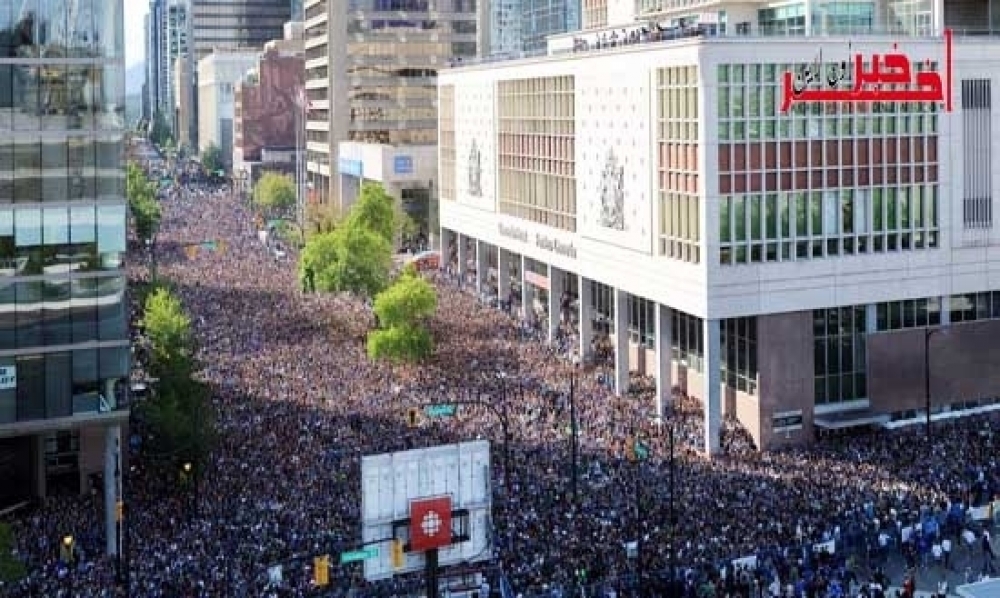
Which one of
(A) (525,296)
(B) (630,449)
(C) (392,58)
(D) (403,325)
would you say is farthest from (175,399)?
(C) (392,58)

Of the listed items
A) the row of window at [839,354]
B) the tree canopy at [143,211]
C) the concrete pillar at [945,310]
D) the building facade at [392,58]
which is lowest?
the row of window at [839,354]

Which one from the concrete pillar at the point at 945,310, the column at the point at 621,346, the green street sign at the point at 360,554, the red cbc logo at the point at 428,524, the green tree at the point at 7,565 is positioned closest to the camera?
the green street sign at the point at 360,554

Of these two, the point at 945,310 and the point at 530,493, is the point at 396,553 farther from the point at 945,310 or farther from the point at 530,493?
the point at 945,310

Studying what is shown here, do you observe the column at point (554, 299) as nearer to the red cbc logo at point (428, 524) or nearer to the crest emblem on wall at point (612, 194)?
the crest emblem on wall at point (612, 194)

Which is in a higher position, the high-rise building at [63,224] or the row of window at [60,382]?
the high-rise building at [63,224]

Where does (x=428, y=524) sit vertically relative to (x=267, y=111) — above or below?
below

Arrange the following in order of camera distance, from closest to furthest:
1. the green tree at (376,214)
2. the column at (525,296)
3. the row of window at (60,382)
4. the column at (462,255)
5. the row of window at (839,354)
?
the row of window at (60,382), the row of window at (839,354), the column at (525,296), the column at (462,255), the green tree at (376,214)

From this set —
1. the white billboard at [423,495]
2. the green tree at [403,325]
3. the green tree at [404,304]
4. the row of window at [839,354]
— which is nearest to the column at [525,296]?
the green tree at [403,325]

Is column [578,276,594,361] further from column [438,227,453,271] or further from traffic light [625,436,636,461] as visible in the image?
column [438,227,453,271]
